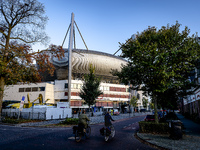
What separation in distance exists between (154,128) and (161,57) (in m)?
5.41

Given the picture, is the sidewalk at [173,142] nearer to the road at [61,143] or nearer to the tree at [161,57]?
the road at [61,143]

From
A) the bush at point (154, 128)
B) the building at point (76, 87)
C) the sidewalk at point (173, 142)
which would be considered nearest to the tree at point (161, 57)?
the bush at point (154, 128)

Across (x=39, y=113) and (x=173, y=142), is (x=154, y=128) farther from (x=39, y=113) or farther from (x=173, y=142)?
(x=39, y=113)

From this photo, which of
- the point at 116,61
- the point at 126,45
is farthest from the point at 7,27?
the point at 116,61

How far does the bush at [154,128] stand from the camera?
11648 mm

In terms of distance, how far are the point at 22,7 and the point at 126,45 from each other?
11803mm

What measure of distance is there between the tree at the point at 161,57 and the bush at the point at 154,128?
2.56m

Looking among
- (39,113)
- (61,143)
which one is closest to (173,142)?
(61,143)

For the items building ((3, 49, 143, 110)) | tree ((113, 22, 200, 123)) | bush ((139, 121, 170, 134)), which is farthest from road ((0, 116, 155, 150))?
building ((3, 49, 143, 110))

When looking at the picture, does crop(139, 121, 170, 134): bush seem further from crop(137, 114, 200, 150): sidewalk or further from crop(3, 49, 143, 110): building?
crop(3, 49, 143, 110): building

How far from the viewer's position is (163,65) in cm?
1162

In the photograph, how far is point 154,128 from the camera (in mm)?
12000

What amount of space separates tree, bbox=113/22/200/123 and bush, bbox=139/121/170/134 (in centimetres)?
256

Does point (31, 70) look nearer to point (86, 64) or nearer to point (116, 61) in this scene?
point (86, 64)
